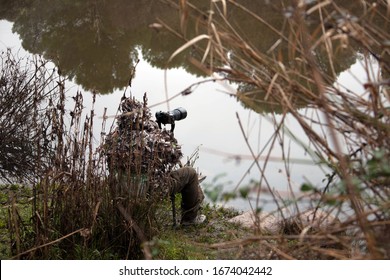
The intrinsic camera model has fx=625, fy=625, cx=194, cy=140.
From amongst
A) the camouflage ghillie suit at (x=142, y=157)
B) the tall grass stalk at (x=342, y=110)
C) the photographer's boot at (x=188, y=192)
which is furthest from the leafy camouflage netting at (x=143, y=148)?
the tall grass stalk at (x=342, y=110)

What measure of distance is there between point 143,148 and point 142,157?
273mm

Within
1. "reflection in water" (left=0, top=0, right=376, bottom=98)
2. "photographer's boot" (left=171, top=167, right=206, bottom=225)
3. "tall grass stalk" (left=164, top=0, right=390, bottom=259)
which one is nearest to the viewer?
"tall grass stalk" (left=164, top=0, right=390, bottom=259)

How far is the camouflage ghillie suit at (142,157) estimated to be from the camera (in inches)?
166

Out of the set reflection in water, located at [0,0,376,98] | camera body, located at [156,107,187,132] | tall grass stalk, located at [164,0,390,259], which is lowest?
tall grass stalk, located at [164,0,390,259]

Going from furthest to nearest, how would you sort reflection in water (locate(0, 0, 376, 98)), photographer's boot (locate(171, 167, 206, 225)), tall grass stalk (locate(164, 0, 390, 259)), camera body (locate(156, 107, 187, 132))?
reflection in water (locate(0, 0, 376, 98)) < photographer's boot (locate(171, 167, 206, 225)) < camera body (locate(156, 107, 187, 132)) < tall grass stalk (locate(164, 0, 390, 259))

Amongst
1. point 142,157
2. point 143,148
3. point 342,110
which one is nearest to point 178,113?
point 142,157

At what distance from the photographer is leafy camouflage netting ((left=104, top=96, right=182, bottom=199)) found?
4465mm

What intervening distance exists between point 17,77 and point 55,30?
1097 centimetres

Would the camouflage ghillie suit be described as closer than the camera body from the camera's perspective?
Yes

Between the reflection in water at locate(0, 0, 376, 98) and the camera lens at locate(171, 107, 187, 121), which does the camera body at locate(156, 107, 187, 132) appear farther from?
the reflection in water at locate(0, 0, 376, 98)

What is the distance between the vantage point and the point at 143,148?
4594 mm

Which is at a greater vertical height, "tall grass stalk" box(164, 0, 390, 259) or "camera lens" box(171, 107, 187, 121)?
"camera lens" box(171, 107, 187, 121)

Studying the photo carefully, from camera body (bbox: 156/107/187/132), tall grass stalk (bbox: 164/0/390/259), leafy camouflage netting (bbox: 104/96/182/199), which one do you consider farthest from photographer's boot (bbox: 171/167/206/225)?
tall grass stalk (bbox: 164/0/390/259)

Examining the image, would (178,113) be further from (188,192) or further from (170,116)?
(188,192)
